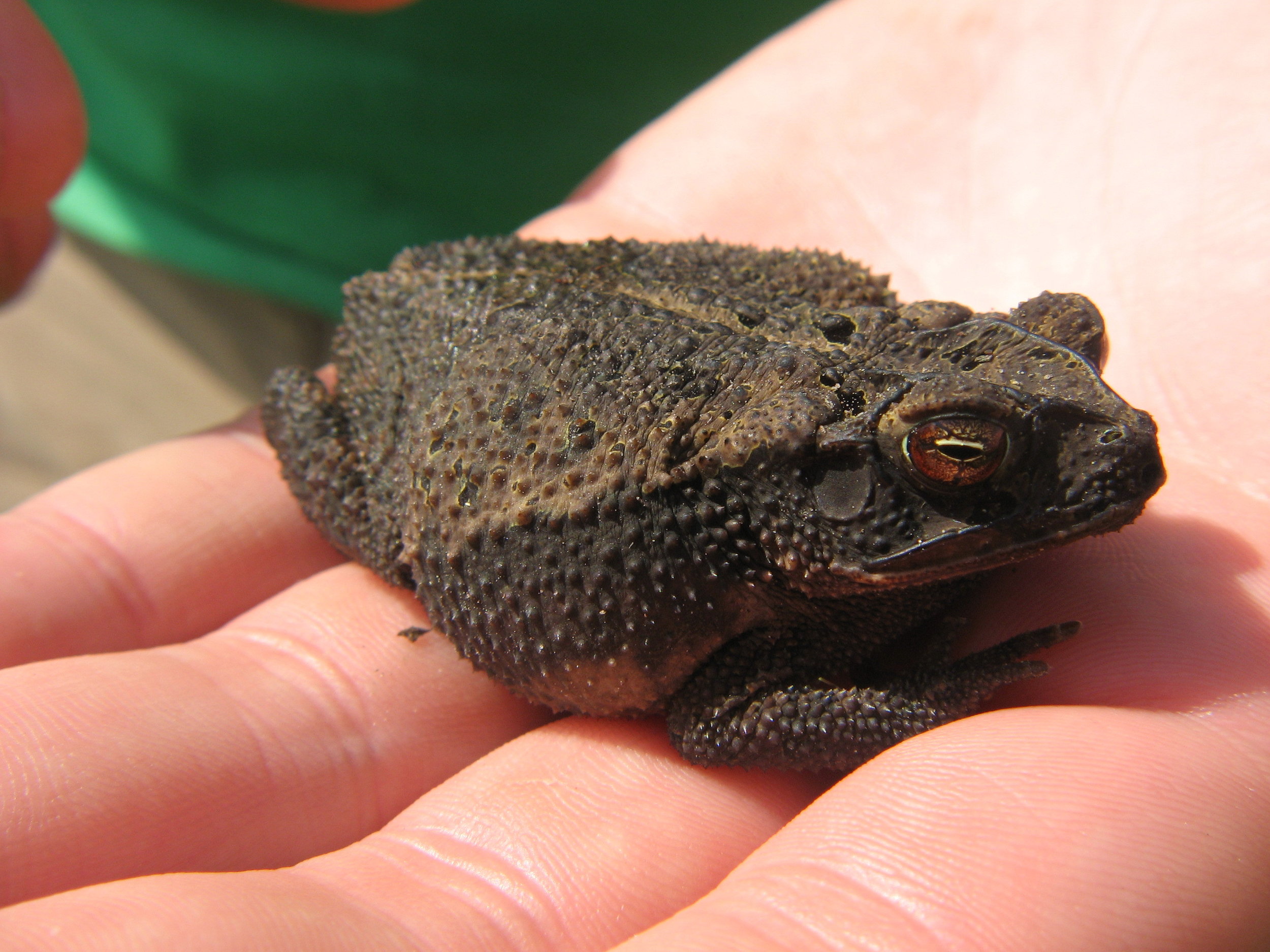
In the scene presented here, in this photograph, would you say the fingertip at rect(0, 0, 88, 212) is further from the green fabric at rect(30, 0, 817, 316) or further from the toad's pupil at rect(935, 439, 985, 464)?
the toad's pupil at rect(935, 439, 985, 464)

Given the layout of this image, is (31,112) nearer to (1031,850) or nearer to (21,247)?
(21,247)

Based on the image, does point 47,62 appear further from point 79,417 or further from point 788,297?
point 79,417

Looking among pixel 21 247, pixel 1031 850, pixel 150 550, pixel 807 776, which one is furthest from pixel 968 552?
pixel 21 247

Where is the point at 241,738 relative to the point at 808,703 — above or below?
below

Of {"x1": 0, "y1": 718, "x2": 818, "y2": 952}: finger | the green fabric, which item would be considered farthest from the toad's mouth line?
the green fabric

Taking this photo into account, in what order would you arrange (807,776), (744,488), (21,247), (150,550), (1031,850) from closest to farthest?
(1031,850) < (744,488) < (807,776) < (150,550) < (21,247)

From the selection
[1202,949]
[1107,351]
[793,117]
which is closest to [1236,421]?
[1107,351]
